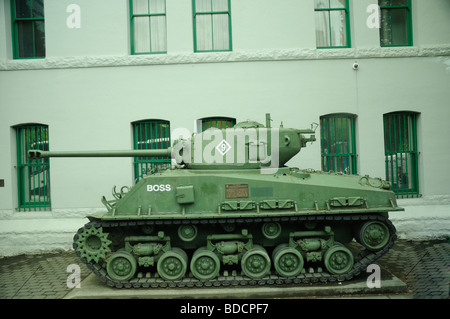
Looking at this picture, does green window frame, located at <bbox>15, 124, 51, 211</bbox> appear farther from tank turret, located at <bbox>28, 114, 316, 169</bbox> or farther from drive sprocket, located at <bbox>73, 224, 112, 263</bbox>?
drive sprocket, located at <bbox>73, 224, 112, 263</bbox>

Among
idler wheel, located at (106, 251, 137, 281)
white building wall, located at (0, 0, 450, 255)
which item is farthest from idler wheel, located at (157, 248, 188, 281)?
white building wall, located at (0, 0, 450, 255)

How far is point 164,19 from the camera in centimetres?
1038

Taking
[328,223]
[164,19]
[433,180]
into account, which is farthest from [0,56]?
[433,180]

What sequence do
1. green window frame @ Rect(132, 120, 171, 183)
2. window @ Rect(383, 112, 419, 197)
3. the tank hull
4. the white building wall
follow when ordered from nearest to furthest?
the tank hull → the white building wall → green window frame @ Rect(132, 120, 171, 183) → window @ Rect(383, 112, 419, 197)

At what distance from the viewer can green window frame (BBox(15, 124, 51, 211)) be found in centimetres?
1015

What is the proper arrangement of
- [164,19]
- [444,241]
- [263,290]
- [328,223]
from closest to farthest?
1. [263,290]
2. [328,223]
3. [444,241]
4. [164,19]

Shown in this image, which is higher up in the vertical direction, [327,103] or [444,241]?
[327,103]

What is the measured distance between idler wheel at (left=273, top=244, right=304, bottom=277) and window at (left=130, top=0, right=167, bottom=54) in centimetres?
692

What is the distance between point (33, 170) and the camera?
10188mm

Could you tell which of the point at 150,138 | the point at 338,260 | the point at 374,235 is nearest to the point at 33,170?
the point at 150,138

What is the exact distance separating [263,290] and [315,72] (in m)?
6.40

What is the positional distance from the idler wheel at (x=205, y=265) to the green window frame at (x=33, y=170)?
5.77m

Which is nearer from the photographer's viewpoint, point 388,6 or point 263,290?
point 263,290

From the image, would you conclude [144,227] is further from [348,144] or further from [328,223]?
[348,144]
